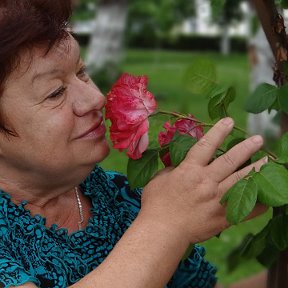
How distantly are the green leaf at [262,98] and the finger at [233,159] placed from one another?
242 mm

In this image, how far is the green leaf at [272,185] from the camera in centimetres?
148

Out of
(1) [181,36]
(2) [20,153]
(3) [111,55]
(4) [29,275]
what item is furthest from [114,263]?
(1) [181,36]

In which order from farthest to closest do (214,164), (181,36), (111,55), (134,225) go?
1. (181,36)
2. (111,55)
3. (134,225)
4. (214,164)

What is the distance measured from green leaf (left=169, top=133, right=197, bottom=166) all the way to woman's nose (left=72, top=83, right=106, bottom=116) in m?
0.23

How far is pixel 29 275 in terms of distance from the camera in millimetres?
1697

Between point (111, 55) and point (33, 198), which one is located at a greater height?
point (33, 198)

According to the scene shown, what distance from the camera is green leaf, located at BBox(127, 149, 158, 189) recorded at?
1.67 m

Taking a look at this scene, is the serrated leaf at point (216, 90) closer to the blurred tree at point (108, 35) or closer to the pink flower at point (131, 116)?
the pink flower at point (131, 116)

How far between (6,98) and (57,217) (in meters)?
0.37

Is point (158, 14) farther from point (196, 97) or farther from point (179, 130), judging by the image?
point (179, 130)

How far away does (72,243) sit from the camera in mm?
1918

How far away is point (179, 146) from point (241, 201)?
0.70ft

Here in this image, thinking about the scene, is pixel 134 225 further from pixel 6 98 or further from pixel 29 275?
pixel 6 98

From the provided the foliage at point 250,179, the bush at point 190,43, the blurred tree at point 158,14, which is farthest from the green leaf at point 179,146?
the bush at point 190,43
